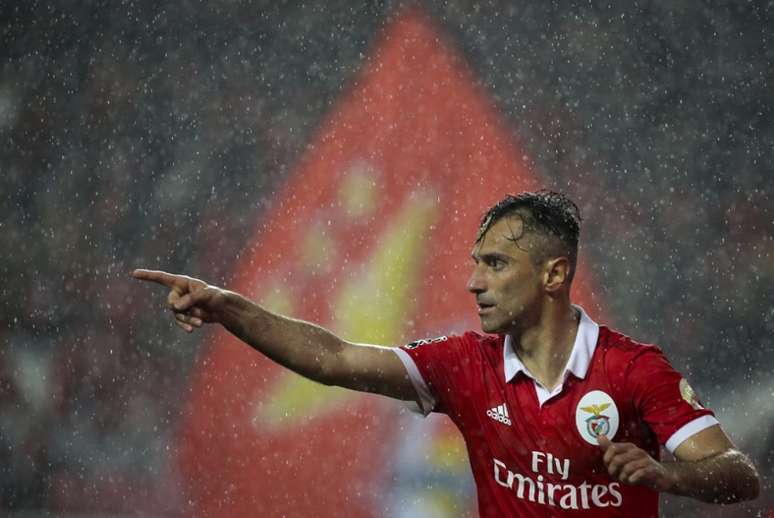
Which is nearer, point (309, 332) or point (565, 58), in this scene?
point (309, 332)

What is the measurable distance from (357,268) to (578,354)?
10.2 feet

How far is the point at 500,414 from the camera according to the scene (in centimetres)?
296

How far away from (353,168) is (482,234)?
303 centimetres

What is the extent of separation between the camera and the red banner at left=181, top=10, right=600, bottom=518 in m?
5.91

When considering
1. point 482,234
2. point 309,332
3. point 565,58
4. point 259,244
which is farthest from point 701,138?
point 309,332

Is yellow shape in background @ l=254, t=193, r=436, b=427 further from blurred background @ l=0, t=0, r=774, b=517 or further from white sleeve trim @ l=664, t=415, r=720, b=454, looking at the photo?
white sleeve trim @ l=664, t=415, r=720, b=454

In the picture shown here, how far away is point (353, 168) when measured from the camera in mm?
6020

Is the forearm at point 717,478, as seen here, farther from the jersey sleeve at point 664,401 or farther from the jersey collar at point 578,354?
the jersey collar at point 578,354

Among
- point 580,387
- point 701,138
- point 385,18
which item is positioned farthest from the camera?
point 385,18

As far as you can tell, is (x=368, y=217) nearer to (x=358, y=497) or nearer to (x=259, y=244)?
(x=259, y=244)

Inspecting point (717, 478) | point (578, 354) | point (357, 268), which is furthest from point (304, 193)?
point (717, 478)

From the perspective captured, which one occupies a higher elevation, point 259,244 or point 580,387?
point 259,244

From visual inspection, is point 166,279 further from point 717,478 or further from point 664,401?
point 717,478

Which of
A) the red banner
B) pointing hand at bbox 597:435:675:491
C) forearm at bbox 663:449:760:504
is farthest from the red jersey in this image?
the red banner
